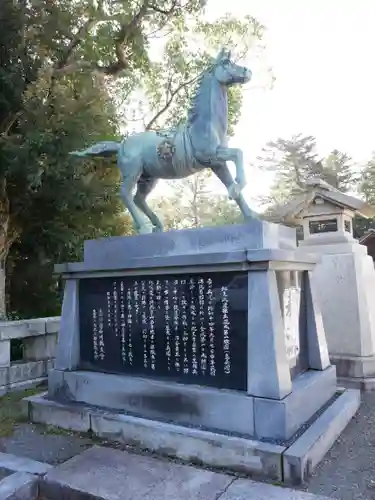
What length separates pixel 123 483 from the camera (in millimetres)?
2941

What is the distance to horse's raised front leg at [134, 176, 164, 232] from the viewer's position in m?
4.83

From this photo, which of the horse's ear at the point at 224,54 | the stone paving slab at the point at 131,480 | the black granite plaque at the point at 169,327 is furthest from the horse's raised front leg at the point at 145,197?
the stone paving slab at the point at 131,480

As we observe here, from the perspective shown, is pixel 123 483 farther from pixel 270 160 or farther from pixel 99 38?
pixel 270 160

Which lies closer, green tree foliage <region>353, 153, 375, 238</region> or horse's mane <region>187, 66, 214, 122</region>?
horse's mane <region>187, 66, 214, 122</region>

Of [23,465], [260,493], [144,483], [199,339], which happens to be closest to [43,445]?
[23,465]

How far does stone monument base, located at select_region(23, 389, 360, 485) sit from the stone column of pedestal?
4.58ft

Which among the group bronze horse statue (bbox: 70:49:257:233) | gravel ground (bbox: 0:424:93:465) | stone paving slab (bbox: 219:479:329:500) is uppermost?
bronze horse statue (bbox: 70:49:257:233)

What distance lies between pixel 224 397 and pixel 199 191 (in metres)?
24.0

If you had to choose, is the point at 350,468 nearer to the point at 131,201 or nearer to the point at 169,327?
the point at 169,327

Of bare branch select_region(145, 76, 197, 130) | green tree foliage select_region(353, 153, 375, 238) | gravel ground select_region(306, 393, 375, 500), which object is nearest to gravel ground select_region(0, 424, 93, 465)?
gravel ground select_region(306, 393, 375, 500)

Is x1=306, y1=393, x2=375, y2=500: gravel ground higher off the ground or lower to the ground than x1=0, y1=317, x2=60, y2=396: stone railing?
lower

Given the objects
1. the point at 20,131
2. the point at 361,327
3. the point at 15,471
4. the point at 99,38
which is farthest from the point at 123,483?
the point at 99,38

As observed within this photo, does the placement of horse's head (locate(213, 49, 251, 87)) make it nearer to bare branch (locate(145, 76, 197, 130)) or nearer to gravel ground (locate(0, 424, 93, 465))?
gravel ground (locate(0, 424, 93, 465))

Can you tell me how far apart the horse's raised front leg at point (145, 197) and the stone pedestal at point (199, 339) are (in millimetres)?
601
